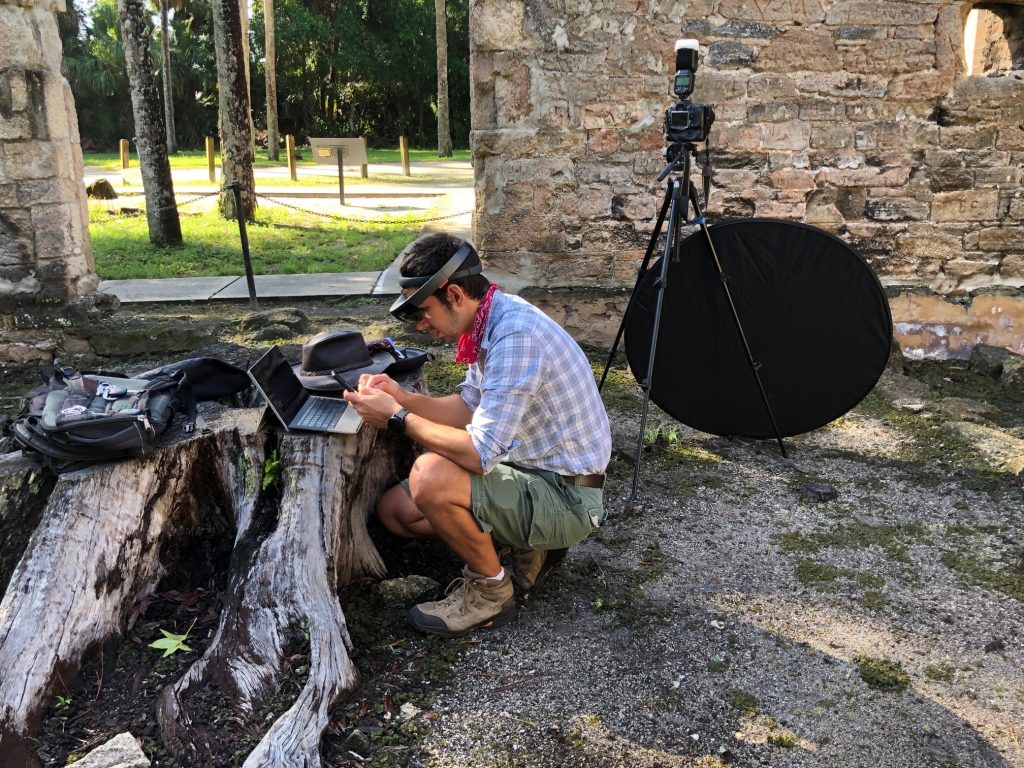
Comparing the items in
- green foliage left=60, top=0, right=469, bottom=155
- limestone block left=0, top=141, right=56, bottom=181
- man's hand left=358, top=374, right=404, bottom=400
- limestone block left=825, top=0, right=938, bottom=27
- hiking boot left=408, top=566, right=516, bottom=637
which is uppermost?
green foliage left=60, top=0, right=469, bottom=155

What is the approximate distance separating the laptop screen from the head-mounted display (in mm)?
585

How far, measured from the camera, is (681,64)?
4109 mm

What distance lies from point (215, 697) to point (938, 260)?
5421mm

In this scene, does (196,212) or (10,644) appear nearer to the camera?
(10,644)

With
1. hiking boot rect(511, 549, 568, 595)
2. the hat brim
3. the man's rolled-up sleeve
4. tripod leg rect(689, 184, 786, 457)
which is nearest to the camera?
the man's rolled-up sleeve

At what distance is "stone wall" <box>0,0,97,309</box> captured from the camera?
551 cm

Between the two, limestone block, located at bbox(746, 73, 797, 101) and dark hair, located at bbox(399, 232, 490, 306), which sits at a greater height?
limestone block, located at bbox(746, 73, 797, 101)

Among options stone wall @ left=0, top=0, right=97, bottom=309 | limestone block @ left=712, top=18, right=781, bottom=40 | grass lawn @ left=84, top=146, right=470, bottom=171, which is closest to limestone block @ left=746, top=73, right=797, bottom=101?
limestone block @ left=712, top=18, right=781, bottom=40

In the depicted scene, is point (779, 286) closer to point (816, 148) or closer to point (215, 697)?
point (816, 148)

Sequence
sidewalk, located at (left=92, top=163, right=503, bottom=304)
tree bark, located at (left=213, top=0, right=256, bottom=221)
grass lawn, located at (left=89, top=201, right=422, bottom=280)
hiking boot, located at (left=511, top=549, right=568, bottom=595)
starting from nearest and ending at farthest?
hiking boot, located at (left=511, top=549, right=568, bottom=595)
sidewalk, located at (left=92, top=163, right=503, bottom=304)
grass lawn, located at (left=89, top=201, right=422, bottom=280)
tree bark, located at (left=213, top=0, right=256, bottom=221)

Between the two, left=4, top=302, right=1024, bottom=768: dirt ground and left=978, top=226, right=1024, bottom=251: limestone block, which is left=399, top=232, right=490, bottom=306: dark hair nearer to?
left=4, top=302, right=1024, bottom=768: dirt ground

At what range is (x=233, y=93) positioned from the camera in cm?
1126

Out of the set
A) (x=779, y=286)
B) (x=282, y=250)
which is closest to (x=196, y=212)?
(x=282, y=250)

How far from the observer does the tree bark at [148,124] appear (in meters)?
9.14
